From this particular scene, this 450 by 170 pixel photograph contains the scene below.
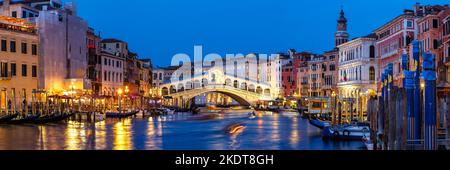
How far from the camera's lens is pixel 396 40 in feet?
87.0

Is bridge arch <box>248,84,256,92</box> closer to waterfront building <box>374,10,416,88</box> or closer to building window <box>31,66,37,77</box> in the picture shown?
waterfront building <box>374,10,416,88</box>

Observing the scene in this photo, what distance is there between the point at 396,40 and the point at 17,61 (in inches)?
558

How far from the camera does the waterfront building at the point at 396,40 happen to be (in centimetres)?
2536

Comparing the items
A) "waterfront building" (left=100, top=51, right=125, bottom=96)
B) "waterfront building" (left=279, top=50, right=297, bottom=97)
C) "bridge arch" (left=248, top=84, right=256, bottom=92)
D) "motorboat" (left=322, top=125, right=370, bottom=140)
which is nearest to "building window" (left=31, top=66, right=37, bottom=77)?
"waterfront building" (left=100, top=51, right=125, bottom=96)

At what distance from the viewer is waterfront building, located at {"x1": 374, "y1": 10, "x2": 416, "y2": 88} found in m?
25.4

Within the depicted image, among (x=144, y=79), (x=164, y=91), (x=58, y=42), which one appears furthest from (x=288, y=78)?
(x=58, y=42)

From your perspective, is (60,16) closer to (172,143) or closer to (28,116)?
(28,116)

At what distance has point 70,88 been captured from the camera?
26922 millimetres

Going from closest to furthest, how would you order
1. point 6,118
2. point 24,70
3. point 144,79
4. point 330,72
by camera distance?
point 6,118
point 24,70
point 330,72
point 144,79

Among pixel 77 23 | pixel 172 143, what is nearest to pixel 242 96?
pixel 77 23

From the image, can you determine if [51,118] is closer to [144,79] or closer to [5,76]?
[5,76]

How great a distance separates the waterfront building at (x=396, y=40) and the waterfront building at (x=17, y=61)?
12.9 meters

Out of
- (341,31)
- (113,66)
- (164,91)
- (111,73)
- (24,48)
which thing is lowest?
(164,91)

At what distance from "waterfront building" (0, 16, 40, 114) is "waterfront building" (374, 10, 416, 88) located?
1293cm
